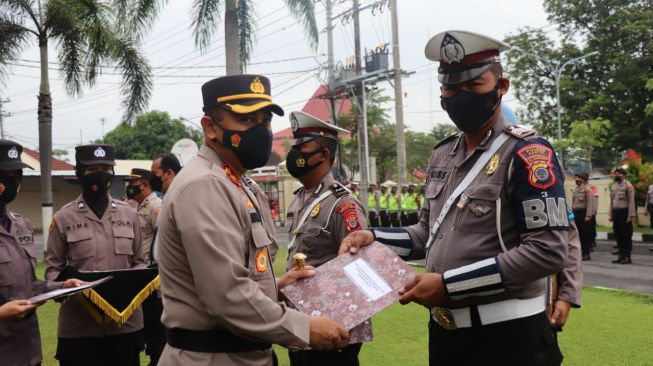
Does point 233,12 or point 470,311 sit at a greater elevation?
point 233,12

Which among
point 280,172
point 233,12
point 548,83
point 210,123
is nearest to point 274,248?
point 210,123

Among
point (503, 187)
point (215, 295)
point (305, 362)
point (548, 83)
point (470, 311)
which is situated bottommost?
point (305, 362)

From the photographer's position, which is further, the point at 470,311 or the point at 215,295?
the point at 470,311

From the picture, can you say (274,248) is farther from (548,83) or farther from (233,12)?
(548,83)

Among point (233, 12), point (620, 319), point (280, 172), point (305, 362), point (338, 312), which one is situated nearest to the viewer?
point (338, 312)

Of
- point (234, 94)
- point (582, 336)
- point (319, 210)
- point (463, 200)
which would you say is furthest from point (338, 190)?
point (582, 336)

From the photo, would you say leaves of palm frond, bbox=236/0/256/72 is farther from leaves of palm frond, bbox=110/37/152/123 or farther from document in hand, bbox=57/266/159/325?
document in hand, bbox=57/266/159/325

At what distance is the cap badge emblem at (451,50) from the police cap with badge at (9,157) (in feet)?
8.76

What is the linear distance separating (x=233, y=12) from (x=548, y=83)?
86.5ft

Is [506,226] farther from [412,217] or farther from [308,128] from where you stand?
[412,217]

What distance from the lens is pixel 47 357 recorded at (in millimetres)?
6137

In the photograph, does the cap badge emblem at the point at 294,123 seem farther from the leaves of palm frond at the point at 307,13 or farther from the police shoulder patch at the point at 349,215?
the leaves of palm frond at the point at 307,13

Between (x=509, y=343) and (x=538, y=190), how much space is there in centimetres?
66

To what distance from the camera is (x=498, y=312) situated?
2512 millimetres
